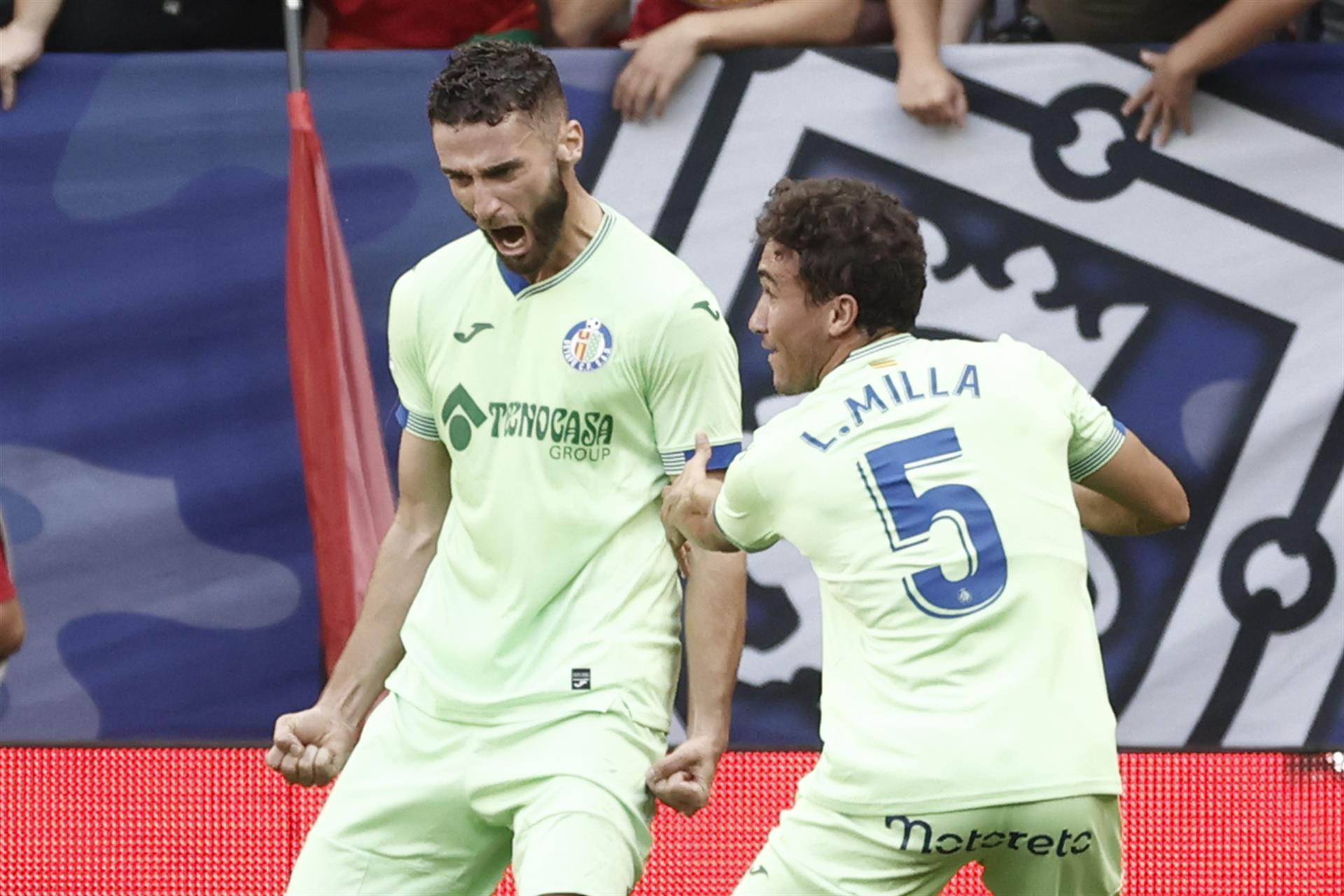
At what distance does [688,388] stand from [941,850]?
87 cm

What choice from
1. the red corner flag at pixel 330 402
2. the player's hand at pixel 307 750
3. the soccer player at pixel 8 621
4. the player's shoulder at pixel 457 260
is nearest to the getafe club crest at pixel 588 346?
the player's shoulder at pixel 457 260

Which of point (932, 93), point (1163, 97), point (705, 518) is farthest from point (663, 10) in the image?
point (705, 518)

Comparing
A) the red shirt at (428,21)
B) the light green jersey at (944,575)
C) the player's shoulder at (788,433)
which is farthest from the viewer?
the red shirt at (428,21)

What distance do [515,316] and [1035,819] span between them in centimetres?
120

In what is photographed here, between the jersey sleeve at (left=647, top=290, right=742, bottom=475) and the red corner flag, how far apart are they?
164cm

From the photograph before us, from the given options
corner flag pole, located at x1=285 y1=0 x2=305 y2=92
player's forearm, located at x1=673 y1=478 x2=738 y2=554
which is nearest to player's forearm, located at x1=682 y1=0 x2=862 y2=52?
corner flag pole, located at x1=285 y1=0 x2=305 y2=92

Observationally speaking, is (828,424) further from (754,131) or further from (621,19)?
(621,19)

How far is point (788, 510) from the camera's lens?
9.82ft

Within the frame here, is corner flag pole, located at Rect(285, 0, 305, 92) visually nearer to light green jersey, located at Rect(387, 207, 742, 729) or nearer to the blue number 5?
light green jersey, located at Rect(387, 207, 742, 729)

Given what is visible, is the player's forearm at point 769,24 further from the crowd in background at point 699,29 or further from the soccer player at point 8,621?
the soccer player at point 8,621

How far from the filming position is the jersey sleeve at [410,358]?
138 inches

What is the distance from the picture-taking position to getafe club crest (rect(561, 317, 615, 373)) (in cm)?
333

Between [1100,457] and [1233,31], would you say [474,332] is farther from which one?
[1233,31]

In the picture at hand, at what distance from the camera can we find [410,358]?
3539mm
